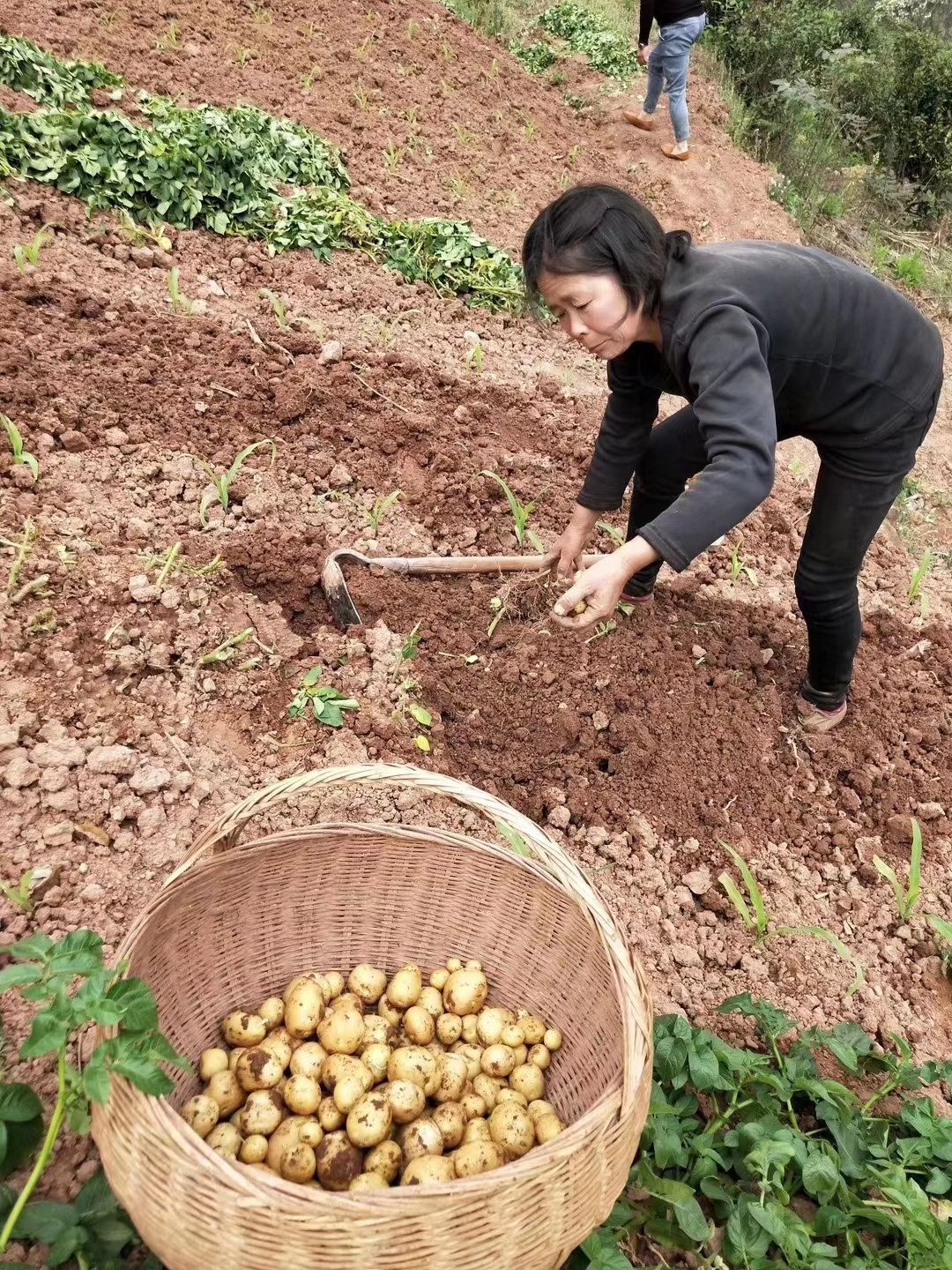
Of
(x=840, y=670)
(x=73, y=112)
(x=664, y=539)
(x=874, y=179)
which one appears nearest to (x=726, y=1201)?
(x=664, y=539)

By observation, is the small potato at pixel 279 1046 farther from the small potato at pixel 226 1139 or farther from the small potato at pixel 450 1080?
the small potato at pixel 450 1080

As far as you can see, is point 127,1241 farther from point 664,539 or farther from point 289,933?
point 664,539

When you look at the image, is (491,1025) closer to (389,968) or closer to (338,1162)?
(389,968)

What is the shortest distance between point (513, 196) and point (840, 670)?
457cm

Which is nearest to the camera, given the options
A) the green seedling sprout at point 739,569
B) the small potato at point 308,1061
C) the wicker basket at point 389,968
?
the wicker basket at point 389,968

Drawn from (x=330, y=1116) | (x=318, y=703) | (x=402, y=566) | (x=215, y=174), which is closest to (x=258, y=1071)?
(x=330, y=1116)

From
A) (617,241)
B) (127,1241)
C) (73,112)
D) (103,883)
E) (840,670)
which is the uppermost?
(617,241)

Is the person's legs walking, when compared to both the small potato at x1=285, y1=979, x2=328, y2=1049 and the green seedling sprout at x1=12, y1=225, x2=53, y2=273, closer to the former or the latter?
the small potato at x1=285, y1=979, x2=328, y2=1049

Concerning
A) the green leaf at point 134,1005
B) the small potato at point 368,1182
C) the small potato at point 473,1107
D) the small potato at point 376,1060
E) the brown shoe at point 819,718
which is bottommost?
the small potato at point 376,1060

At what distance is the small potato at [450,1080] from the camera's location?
1.61m

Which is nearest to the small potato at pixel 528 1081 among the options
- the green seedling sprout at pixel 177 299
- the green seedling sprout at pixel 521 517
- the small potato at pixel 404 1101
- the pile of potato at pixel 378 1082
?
the pile of potato at pixel 378 1082

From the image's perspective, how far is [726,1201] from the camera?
151cm

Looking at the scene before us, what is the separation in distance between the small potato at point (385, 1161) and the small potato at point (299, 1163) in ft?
0.32

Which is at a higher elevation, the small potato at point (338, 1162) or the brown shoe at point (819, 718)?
the brown shoe at point (819, 718)
